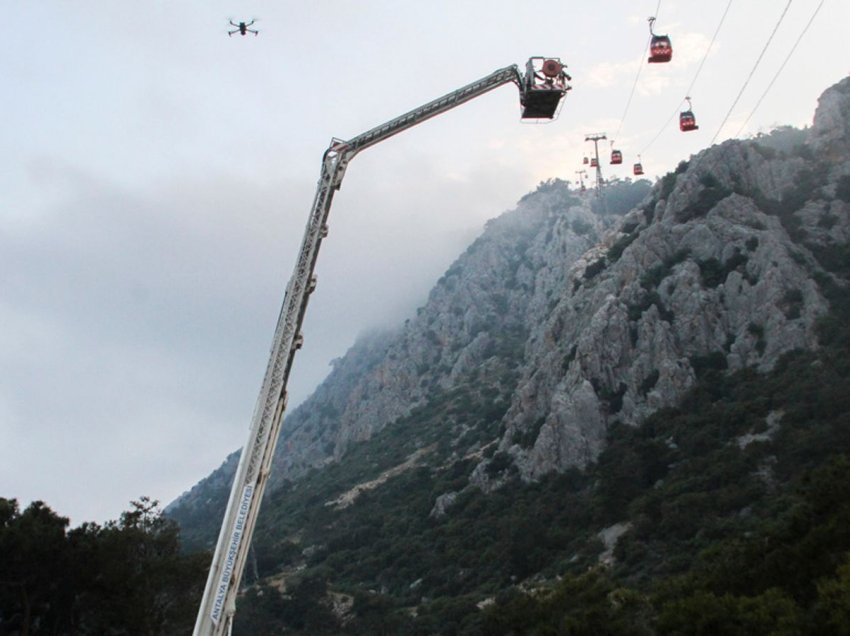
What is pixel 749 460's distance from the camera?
54.5 meters

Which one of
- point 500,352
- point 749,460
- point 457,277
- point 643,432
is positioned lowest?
point 749,460

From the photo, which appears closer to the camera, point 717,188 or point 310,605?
point 310,605

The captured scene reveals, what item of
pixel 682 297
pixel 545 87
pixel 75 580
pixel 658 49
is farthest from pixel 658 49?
pixel 682 297

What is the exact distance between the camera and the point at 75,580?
30.9 metres

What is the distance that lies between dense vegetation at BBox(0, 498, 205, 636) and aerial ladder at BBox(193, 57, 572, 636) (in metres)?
22.3

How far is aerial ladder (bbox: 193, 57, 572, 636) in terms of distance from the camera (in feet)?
39.0

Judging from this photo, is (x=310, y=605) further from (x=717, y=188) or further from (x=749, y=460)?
(x=717, y=188)

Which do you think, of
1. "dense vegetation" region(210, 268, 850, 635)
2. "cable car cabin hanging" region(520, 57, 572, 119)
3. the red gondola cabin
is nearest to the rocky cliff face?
"dense vegetation" region(210, 268, 850, 635)

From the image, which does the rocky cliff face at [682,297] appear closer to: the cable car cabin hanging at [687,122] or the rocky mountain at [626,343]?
the rocky mountain at [626,343]

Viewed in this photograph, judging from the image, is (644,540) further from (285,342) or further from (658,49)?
(285,342)

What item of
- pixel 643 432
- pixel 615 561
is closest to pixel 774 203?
pixel 643 432

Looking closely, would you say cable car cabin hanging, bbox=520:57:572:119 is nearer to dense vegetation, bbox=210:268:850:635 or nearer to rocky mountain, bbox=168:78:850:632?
dense vegetation, bbox=210:268:850:635

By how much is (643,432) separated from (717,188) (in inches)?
1429

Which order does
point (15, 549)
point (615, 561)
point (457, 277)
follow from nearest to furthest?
1. point (15, 549)
2. point (615, 561)
3. point (457, 277)
